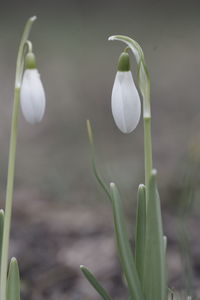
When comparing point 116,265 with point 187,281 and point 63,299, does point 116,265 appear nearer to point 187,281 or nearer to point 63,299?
point 63,299

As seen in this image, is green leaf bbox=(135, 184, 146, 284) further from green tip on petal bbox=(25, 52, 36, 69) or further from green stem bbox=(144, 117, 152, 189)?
green tip on petal bbox=(25, 52, 36, 69)

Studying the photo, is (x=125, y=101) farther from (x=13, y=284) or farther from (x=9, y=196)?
(x=13, y=284)

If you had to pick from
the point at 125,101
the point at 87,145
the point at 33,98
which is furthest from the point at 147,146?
the point at 87,145

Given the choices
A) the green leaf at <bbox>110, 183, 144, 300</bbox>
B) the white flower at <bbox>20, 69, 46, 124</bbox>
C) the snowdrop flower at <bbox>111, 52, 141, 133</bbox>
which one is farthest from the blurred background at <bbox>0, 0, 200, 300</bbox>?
the white flower at <bbox>20, 69, 46, 124</bbox>

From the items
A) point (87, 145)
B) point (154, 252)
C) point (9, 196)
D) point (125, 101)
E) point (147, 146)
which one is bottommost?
point (87, 145)

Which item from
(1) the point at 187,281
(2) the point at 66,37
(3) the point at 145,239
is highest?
(2) the point at 66,37

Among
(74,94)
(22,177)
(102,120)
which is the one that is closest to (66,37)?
(74,94)

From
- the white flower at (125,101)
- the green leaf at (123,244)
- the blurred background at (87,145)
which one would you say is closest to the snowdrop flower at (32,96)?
the white flower at (125,101)
